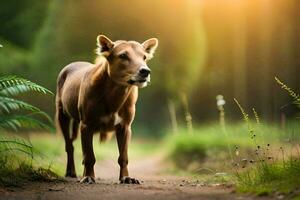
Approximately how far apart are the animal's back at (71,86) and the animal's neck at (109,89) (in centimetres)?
78

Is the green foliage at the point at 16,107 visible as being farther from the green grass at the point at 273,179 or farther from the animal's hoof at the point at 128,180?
the green grass at the point at 273,179

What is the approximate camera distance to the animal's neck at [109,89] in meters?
9.31

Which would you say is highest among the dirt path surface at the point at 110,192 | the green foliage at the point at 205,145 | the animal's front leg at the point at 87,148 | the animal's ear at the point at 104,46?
the animal's ear at the point at 104,46

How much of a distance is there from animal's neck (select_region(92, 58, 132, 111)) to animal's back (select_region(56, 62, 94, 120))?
30.7 inches

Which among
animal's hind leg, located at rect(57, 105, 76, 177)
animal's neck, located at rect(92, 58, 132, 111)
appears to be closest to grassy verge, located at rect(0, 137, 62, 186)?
animal's neck, located at rect(92, 58, 132, 111)

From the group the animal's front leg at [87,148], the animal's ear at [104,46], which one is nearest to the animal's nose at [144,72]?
the animal's ear at [104,46]

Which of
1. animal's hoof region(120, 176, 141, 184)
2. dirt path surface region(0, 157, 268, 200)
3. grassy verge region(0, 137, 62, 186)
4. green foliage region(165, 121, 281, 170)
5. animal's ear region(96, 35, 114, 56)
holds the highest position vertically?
animal's ear region(96, 35, 114, 56)

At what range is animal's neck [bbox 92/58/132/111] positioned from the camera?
30.6ft

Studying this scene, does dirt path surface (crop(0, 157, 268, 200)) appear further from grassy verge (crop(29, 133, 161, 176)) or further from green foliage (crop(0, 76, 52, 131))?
grassy verge (crop(29, 133, 161, 176))

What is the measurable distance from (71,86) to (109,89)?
1.28 metres

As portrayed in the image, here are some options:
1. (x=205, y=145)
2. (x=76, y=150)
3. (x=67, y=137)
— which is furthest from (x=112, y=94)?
(x=76, y=150)

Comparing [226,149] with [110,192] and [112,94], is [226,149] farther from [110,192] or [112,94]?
[110,192]

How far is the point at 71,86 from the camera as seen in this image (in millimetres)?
10516

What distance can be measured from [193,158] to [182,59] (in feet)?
28.0
